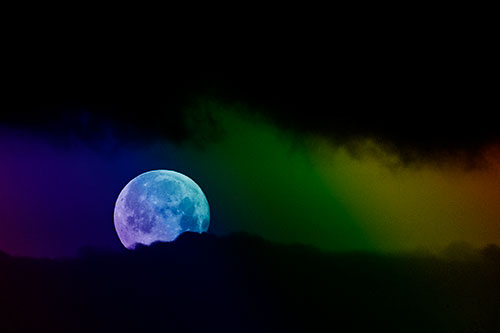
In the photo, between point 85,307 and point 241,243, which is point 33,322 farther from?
point 241,243

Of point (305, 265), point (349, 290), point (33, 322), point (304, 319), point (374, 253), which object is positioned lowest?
point (33, 322)

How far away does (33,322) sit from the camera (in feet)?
46.5

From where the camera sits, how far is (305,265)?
21750mm

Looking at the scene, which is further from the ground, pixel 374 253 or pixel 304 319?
pixel 374 253

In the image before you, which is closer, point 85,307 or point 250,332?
point 250,332

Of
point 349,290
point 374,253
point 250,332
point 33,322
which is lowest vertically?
point 33,322

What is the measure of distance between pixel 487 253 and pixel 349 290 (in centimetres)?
1493

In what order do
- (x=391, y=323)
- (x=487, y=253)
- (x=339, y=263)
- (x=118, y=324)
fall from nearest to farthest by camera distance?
(x=118, y=324) < (x=391, y=323) < (x=339, y=263) < (x=487, y=253)

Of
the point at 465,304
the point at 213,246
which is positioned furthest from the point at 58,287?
the point at 465,304

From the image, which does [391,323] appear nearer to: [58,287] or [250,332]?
[250,332]

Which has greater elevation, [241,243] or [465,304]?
[241,243]

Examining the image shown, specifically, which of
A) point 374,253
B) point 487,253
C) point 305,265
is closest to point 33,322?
point 305,265

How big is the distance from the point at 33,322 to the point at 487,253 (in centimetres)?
2611

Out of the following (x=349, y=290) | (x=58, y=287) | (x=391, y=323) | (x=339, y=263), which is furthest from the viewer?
(x=339, y=263)
